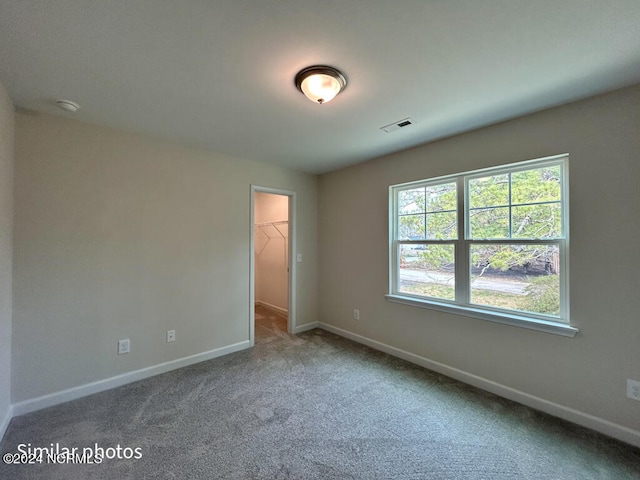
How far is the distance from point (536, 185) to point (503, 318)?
119 centimetres

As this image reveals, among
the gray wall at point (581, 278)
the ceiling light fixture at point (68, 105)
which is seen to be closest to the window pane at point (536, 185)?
the gray wall at point (581, 278)

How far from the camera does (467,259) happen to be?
2.68m

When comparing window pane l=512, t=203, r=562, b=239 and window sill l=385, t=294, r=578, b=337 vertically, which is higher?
window pane l=512, t=203, r=562, b=239

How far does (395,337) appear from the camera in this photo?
321 cm

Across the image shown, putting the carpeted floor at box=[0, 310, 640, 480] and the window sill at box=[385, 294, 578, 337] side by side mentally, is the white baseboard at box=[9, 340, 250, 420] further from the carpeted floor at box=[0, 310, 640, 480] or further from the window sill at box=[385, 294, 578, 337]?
the window sill at box=[385, 294, 578, 337]

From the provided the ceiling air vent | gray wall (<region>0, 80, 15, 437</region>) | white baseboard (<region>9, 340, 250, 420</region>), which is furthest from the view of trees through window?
gray wall (<region>0, 80, 15, 437</region>)

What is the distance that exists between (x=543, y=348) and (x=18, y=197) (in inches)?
173

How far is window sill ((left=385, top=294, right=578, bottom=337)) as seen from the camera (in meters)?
2.06

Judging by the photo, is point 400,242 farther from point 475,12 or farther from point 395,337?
point 475,12

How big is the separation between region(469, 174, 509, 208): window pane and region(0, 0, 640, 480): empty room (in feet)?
0.07

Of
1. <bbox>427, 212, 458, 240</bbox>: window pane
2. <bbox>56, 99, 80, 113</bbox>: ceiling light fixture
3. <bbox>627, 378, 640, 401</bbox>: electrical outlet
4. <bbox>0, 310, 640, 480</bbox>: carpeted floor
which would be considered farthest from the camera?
<bbox>427, 212, 458, 240</bbox>: window pane

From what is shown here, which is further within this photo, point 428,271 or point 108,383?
point 428,271

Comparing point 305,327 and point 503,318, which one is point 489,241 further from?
point 305,327

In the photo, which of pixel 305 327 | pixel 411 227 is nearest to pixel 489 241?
pixel 411 227
